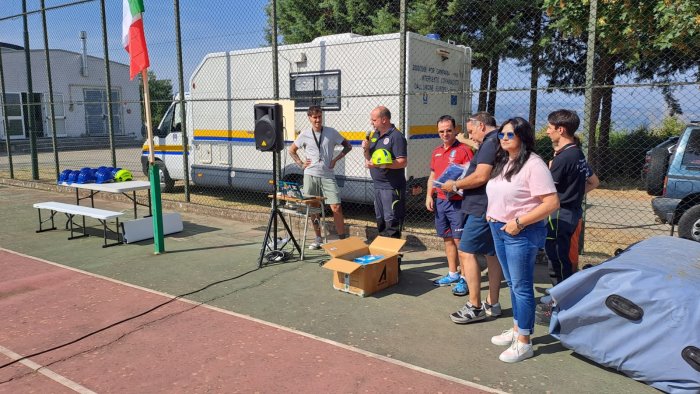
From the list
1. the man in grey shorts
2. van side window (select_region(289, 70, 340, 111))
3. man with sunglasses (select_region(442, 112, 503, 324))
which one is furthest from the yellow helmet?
van side window (select_region(289, 70, 340, 111))

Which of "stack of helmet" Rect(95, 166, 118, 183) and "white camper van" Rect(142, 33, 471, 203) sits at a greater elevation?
"white camper van" Rect(142, 33, 471, 203)

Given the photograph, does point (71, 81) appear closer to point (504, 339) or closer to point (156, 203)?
point (156, 203)

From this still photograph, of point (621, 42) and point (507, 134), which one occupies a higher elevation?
point (621, 42)

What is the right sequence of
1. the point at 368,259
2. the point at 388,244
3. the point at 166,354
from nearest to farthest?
1. the point at 166,354
2. the point at 368,259
3. the point at 388,244

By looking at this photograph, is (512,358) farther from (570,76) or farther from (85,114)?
(85,114)

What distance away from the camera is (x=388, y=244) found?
5383mm

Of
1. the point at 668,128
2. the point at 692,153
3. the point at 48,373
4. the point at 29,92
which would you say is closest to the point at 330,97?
the point at 692,153

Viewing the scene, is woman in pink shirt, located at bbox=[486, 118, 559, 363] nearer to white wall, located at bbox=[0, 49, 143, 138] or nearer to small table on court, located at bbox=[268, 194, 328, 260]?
small table on court, located at bbox=[268, 194, 328, 260]

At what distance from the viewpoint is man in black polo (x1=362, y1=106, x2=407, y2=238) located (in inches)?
217

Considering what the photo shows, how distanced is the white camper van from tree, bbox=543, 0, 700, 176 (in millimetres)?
2403

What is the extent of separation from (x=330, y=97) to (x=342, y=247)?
344 cm

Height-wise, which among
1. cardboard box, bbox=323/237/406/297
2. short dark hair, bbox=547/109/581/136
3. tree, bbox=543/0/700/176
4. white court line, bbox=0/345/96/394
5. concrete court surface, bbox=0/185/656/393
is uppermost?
tree, bbox=543/0/700/176

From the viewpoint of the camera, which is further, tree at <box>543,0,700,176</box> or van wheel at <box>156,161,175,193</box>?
van wheel at <box>156,161,175,193</box>

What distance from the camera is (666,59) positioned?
13172 millimetres
